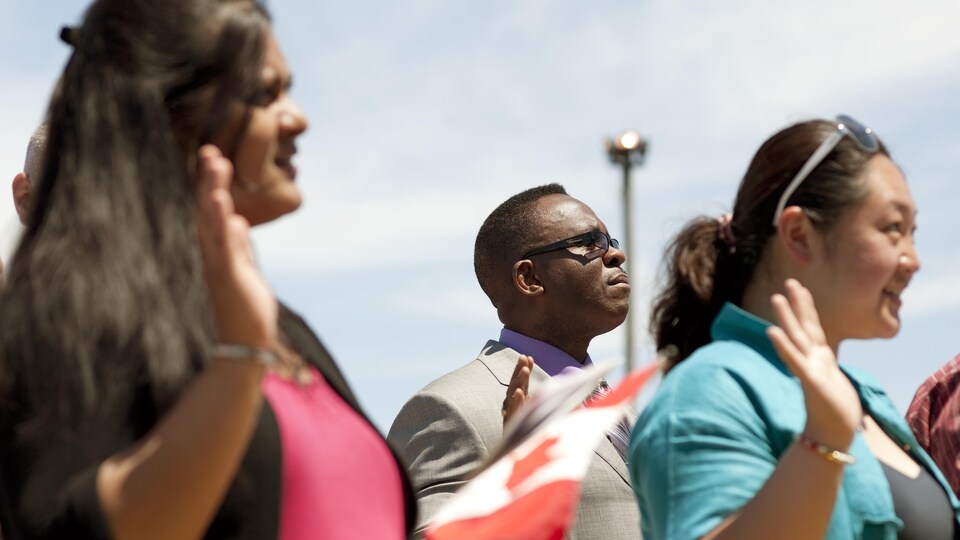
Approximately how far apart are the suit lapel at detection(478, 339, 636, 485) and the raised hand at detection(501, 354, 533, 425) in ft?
1.86

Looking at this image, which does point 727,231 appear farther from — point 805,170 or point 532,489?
point 532,489

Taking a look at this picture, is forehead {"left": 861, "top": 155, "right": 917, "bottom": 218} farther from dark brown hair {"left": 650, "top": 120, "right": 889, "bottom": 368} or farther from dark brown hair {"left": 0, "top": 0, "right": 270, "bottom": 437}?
dark brown hair {"left": 0, "top": 0, "right": 270, "bottom": 437}

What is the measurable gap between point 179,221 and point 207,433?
0.39m

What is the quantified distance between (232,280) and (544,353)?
389 cm

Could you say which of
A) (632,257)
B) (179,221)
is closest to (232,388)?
(179,221)

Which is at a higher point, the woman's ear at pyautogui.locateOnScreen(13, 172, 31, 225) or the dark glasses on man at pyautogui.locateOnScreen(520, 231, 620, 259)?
the woman's ear at pyautogui.locateOnScreen(13, 172, 31, 225)

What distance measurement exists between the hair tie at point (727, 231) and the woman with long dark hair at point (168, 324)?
130 cm

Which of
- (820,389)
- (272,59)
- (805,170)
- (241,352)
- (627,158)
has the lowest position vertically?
(627,158)

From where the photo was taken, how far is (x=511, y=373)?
5.53 m

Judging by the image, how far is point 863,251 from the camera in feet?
11.4

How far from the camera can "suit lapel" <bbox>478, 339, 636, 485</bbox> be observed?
201 inches

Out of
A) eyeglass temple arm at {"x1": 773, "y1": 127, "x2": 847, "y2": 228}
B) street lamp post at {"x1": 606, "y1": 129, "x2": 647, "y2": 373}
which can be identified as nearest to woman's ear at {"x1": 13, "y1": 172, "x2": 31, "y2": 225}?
eyeglass temple arm at {"x1": 773, "y1": 127, "x2": 847, "y2": 228}

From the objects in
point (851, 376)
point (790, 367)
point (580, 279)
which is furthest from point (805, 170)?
point (580, 279)

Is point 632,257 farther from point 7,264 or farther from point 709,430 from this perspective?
point 7,264
